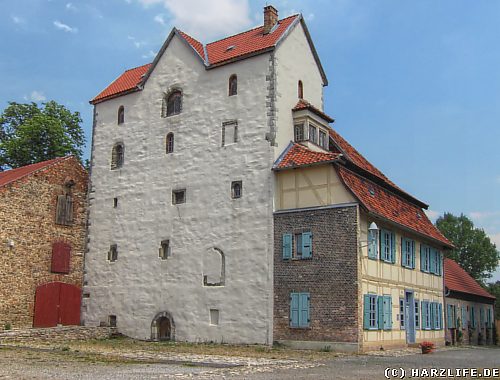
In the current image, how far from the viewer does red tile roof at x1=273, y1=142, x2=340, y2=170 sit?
24067 millimetres

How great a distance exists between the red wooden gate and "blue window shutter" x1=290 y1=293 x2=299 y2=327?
1136 cm

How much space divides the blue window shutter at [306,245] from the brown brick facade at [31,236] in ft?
39.0

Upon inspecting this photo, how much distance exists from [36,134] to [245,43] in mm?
17210

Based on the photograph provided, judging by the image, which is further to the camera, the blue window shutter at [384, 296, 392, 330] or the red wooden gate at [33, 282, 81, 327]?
the red wooden gate at [33, 282, 81, 327]

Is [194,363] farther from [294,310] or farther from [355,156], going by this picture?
[355,156]

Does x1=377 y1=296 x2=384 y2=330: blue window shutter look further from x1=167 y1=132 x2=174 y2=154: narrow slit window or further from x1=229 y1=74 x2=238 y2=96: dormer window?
x1=167 y1=132 x2=174 y2=154: narrow slit window

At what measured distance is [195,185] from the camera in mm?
27312

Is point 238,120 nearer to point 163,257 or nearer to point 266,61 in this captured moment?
point 266,61

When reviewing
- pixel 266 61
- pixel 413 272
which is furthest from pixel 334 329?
pixel 266 61

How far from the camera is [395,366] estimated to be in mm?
17141

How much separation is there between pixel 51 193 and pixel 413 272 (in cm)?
1647

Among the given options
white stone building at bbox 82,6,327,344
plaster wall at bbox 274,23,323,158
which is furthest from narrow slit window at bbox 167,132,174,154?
plaster wall at bbox 274,23,323,158

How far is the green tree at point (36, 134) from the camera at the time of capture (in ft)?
128

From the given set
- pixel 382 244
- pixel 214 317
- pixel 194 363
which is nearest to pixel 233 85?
pixel 382 244
